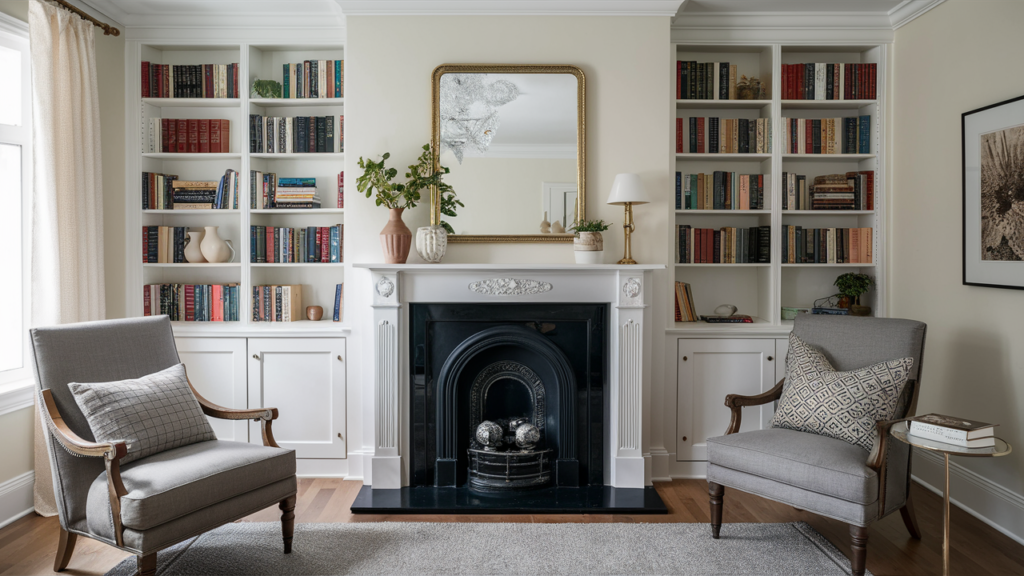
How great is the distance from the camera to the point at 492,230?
11.3 ft

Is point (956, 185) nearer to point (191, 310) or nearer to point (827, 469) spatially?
point (827, 469)

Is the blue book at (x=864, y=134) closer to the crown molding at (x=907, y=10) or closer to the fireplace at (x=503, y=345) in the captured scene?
the crown molding at (x=907, y=10)

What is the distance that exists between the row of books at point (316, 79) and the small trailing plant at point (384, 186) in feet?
2.13

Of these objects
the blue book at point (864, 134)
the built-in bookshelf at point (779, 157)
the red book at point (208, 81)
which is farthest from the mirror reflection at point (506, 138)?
the blue book at point (864, 134)

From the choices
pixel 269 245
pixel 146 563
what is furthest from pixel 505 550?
pixel 269 245

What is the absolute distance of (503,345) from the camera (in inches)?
134

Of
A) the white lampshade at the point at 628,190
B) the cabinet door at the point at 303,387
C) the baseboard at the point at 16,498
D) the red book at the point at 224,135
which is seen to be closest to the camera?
the baseboard at the point at 16,498

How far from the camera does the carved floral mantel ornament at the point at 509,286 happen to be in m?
3.29

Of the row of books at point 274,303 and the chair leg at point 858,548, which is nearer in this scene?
the chair leg at point 858,548

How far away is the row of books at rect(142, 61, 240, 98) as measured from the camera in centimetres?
371

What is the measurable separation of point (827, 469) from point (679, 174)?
6.49 feet

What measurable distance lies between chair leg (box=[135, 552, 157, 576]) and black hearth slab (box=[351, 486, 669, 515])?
103cm

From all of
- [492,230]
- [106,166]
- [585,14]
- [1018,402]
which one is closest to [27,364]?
[106,166]

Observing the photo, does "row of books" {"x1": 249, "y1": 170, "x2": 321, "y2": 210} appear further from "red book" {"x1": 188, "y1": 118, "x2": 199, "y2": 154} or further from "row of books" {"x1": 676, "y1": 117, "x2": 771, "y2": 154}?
"row of books" {"x1": 676, "y1": 117, "x2": 771, "y2": 154}
